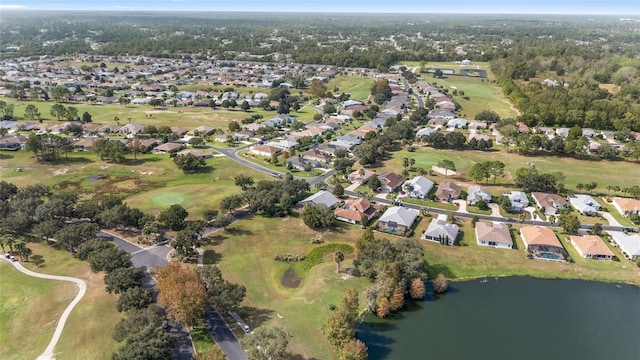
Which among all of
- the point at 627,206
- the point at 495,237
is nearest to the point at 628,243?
the point at 627,206

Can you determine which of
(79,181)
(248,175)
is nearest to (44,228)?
(79,181)

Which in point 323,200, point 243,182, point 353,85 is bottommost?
point 323,200

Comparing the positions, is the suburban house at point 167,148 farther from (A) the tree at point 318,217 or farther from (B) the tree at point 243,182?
(A) the tree at point 318,217

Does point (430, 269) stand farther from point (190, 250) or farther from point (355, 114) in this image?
point (355, 114)

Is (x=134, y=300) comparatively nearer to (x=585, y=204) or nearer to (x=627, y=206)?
(x=585, y=204)

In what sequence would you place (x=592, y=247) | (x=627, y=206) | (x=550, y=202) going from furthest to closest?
1. (x=550, y=202)
2. (x=627, y=206)
3. (x=592, y=247)

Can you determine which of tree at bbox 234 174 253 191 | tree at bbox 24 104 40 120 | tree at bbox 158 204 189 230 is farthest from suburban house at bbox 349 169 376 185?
tree at bbox 24 104 40 120

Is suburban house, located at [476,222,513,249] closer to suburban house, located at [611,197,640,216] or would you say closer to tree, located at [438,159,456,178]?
tree, located at [438,159,456,178]
